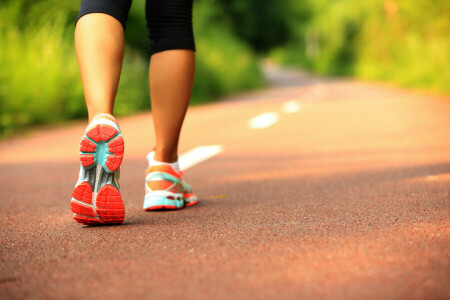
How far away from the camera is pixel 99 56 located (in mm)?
2375

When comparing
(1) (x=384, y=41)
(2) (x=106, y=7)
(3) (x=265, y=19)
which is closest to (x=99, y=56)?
(2) (x=106, y=7)

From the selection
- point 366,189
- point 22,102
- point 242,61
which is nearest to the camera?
point 366,189

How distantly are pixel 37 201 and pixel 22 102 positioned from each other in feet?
20.3

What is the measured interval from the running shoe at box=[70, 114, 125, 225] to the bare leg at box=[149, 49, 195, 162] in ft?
1.74

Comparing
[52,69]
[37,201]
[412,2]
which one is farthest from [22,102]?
[412,2]

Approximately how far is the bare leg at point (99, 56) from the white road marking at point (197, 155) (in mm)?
2032

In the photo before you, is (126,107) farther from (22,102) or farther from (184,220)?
(184,220)

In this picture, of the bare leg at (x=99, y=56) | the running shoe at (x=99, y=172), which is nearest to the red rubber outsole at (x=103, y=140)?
the running shoe at (x=99, y=172)

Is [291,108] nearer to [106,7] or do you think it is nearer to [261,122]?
[261,122]

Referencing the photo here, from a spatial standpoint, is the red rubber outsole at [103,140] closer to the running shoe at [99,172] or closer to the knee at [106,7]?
the running shoe at [99,172]

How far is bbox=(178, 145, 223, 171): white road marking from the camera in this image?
4.65 metres

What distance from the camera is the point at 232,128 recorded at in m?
7.81

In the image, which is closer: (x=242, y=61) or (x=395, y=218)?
(x=395, y=218)

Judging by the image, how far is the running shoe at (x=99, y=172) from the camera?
2164 millimetres
